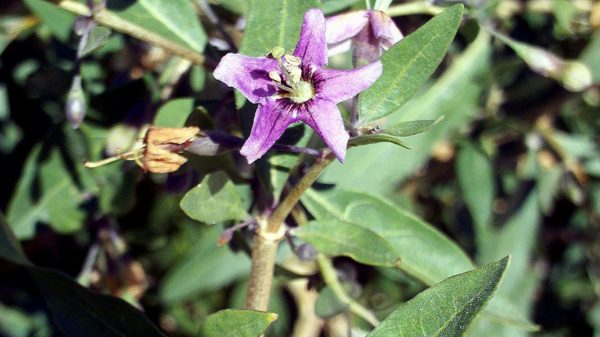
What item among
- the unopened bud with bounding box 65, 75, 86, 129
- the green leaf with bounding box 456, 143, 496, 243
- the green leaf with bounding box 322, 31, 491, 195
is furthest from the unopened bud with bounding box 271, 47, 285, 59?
the green leaf with bounding box 456, 143, 496, 243

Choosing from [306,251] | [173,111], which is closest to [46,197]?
[173,111]

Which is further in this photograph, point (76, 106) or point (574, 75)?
point (574, 75)

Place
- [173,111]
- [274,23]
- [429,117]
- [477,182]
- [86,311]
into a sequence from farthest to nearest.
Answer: [477,182] < [429,117] < [173,111] < [86,311] < [274,23]

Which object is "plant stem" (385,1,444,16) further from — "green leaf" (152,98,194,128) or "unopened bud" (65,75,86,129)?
"unopened bud" (65,75,86,129)

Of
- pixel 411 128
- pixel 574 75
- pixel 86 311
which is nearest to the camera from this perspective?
pixel 411 128

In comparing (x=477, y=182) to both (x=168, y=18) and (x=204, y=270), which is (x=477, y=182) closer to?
(x=204, y=270)

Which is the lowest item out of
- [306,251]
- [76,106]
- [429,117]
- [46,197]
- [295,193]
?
[46,197]
